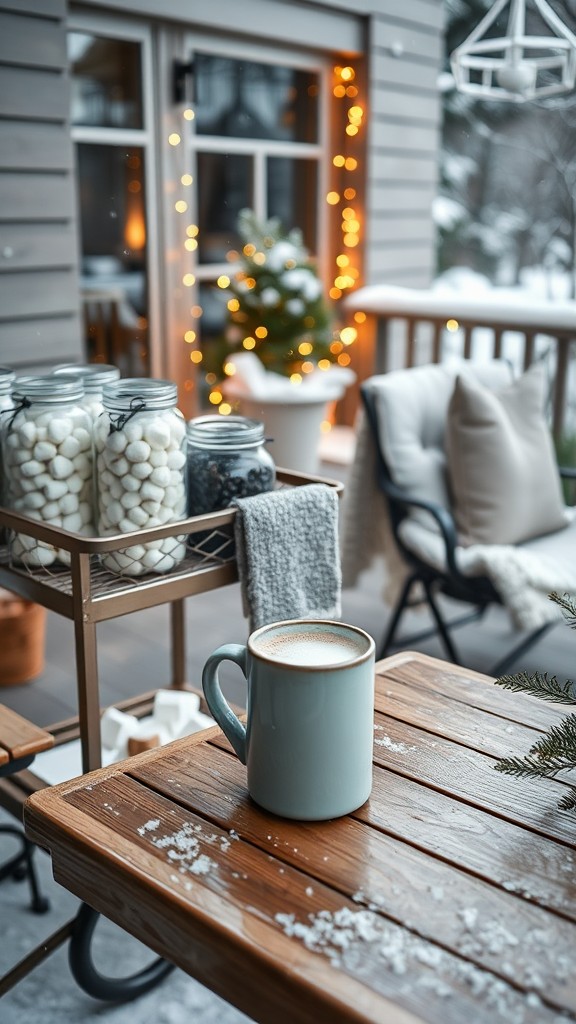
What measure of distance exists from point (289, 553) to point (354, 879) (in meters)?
0.74

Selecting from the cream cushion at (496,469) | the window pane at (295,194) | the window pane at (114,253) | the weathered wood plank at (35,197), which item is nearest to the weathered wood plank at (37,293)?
the weathered wood plank at (35,197)

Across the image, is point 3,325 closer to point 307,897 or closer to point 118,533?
point 118,533

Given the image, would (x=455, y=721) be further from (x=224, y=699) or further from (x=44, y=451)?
(x=44, y=451)

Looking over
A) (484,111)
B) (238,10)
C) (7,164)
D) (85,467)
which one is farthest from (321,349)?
(484,111)

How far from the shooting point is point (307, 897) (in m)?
0.83

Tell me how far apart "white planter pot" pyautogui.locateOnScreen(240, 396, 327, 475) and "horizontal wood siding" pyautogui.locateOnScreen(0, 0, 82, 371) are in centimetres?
95

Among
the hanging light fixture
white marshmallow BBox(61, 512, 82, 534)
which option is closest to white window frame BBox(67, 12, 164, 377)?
the hanging light fixture

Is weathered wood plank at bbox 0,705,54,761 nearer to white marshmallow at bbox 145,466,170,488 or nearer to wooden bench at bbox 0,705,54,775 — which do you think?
wooden bench at bbox 0,705,54,775

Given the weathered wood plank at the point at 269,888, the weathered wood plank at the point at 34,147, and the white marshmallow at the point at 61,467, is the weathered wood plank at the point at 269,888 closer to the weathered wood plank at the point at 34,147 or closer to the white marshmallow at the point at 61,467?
the white marshmallow at the point at 61,467

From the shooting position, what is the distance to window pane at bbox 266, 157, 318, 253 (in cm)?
481

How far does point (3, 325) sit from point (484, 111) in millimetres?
6475

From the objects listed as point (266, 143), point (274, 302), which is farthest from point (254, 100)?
point (274, 302)

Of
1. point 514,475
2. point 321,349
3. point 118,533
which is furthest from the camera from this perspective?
point 321,349

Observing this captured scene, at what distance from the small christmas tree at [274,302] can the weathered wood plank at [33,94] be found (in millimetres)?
1182
